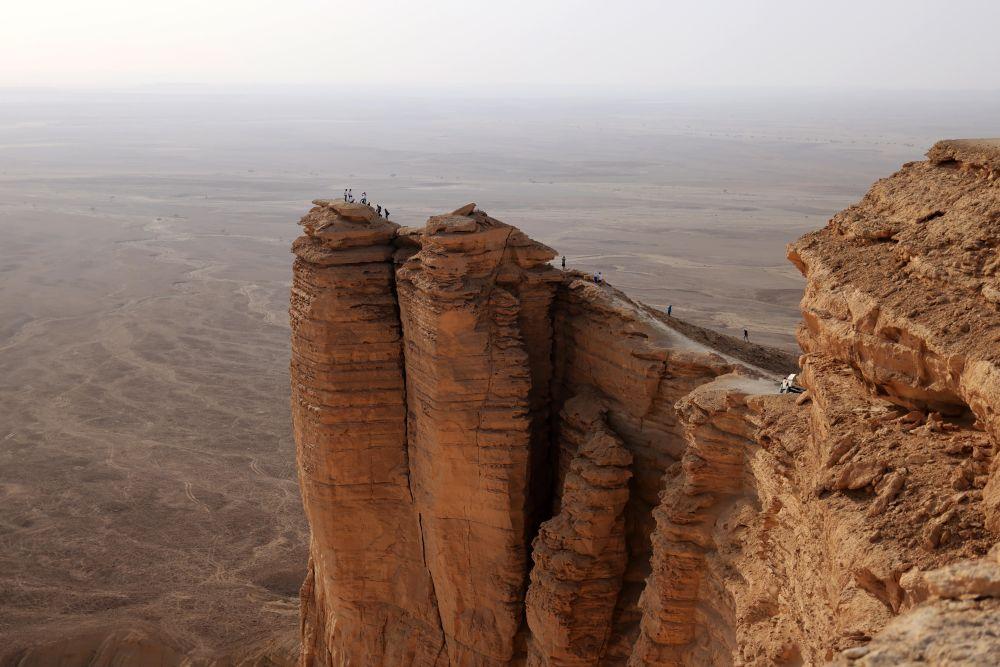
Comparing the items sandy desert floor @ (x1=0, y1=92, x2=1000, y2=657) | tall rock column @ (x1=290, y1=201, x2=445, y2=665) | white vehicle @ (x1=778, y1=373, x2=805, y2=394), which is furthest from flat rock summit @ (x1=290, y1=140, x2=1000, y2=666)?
sandy desert floor @ (x1=0, y1=92, x2=1000, y2=657)

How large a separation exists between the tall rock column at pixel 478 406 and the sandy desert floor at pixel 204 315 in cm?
916

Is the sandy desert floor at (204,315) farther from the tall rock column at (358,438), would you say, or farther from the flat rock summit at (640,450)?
the flat rock summit at (640,450)

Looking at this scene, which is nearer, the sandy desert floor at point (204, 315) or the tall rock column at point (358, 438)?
the tall rock column at point (358, 438)

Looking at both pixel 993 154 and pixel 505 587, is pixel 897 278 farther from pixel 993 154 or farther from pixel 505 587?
pixel 505 587

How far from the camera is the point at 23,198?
115875 mm

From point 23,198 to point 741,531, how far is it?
4836 inches

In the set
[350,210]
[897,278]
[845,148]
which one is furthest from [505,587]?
[845,148]

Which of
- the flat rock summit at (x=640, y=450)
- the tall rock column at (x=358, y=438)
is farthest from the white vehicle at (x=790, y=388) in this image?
the tall rock column at (x=358, y=438)

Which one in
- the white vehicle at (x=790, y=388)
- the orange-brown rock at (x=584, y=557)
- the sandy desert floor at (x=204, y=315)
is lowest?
the sandy desert floor at (x=204, y=315)

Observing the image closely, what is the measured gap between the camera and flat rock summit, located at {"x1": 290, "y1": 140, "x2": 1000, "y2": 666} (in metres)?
6.46

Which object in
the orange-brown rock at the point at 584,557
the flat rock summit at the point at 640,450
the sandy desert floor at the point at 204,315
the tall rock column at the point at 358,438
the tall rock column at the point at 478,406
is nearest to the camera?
the flat rock summit at the point at 640,450

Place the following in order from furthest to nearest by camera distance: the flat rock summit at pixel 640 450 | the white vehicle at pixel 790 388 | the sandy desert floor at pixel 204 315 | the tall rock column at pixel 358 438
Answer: the sandy desert floor at pixel 204 315 < the tall rock column at pixel 358 438 < the white vehicle at pixel 790 388 < the flat rock summit at pixel 640 450

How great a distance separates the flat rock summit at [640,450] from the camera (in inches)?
254

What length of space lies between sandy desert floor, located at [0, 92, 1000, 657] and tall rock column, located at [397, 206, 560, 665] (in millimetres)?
9156
